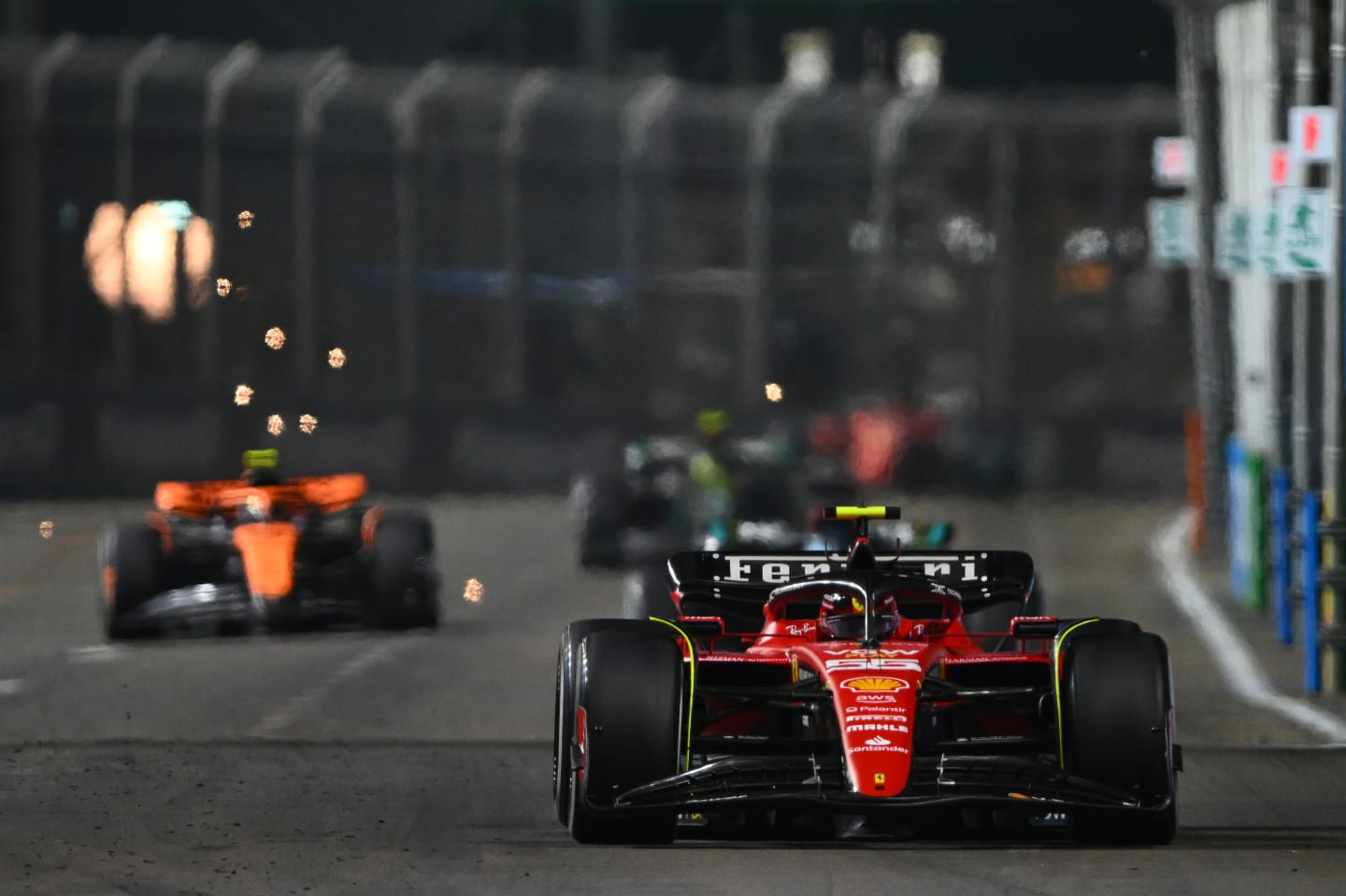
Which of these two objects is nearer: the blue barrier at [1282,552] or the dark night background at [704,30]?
the blue barrier at [1282,552]

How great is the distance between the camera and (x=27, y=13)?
48.1 metres

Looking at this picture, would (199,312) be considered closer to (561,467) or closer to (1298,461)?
(561,467)

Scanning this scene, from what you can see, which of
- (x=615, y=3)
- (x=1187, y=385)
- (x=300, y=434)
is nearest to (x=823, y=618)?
(x=300, y=434)

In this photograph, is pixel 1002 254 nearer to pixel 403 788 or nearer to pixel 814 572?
pixel 814 572

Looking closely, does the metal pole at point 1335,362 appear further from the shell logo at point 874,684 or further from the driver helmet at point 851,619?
the shell logo at point 874,684

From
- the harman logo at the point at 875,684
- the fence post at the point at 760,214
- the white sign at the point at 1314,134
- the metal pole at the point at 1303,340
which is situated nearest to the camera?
the harman logo at the point at 875,684

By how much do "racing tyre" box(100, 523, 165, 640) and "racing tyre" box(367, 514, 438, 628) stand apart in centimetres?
140

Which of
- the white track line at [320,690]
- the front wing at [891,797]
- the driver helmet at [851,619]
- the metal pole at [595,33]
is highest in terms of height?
the metal pole at [595,33]

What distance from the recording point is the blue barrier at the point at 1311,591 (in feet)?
54.4

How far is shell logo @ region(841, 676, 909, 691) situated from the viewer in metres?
10.1

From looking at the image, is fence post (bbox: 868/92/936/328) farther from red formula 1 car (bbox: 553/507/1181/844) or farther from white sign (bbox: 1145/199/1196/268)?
red formula 1 car (bbox: 553/507/1181/844)

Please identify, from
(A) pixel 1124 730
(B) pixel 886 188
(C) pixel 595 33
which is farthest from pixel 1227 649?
(C) pixel 595 33

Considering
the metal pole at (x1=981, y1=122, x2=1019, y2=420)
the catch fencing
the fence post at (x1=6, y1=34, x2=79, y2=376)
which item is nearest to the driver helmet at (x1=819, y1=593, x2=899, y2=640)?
the catch fencing

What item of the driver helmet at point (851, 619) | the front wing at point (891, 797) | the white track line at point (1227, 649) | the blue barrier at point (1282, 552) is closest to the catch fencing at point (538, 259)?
the white track line at point (1227, 649)
